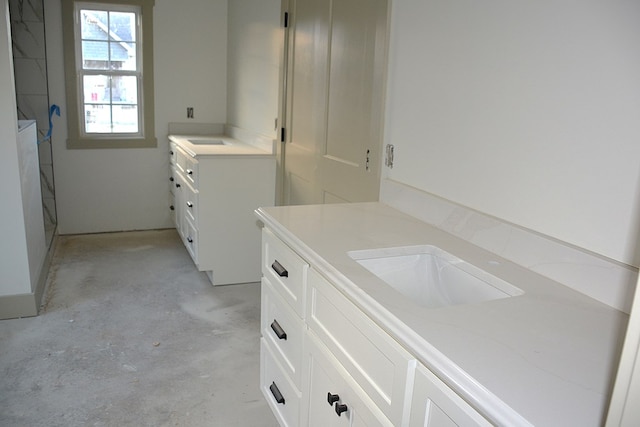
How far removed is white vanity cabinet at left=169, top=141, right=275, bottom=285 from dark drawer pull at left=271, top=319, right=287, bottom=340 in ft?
5.93

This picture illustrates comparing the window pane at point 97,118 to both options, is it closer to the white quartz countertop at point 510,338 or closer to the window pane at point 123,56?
the window pane at point 123,56

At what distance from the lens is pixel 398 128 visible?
2275 mm

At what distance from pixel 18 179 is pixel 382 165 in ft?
6.89

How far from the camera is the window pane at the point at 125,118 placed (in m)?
4.96

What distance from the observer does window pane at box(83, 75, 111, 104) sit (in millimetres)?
4793

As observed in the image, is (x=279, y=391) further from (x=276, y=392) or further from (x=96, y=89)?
(x=96, y=89)

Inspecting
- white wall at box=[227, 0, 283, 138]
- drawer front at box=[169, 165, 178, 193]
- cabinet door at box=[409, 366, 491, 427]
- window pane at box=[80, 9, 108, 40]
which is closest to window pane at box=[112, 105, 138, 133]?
drawer front at box=[169, 165, 178, 193]

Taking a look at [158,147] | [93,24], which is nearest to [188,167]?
[158,147]

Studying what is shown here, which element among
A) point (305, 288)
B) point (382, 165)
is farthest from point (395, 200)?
point (305, 288)

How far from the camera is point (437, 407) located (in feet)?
3.32

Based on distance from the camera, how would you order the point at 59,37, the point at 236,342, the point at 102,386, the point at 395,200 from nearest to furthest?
the point at 395,200 → the point at 102,386 → the point at 236,342 → the point at 59,37

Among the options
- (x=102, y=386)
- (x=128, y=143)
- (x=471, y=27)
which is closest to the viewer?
(x=471, y=27)

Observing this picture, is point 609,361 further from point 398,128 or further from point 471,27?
point 398,128

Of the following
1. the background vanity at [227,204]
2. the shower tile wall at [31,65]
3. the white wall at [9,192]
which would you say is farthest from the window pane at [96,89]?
the white wall at [9,192]
